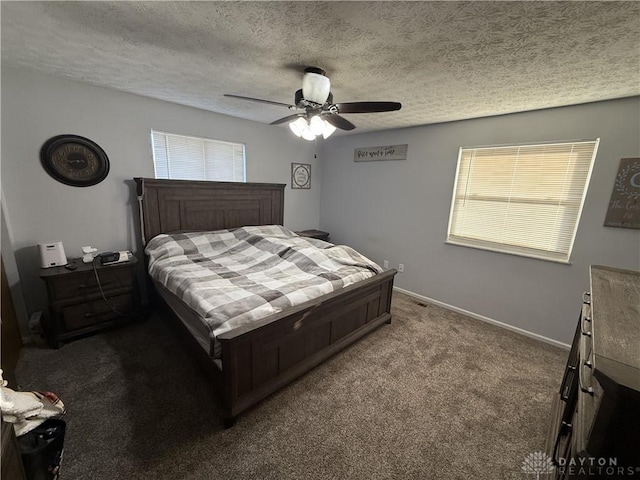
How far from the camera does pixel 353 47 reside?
1.52 meters

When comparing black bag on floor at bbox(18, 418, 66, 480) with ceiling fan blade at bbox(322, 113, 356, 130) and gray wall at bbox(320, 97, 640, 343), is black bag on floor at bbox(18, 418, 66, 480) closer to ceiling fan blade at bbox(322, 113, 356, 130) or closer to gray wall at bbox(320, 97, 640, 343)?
ceiling fan blade at bbox(322, 113, 356, 130)

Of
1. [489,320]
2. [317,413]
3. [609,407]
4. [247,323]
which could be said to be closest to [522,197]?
[489,320]

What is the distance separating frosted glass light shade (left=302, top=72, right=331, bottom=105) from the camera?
170cm

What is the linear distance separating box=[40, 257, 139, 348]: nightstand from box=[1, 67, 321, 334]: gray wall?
1.15 feet

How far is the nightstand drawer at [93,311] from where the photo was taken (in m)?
2.25

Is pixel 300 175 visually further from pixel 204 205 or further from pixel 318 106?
pixel 318 106

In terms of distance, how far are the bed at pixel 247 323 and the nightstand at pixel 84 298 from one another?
12.9 inches

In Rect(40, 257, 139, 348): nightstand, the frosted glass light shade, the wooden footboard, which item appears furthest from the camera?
Rect(40, 257, 139, 348): nightstand

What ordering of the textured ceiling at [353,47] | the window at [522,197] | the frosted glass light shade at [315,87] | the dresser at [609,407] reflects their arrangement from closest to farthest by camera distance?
the dresser at [609,407], the textured ceiling at [353,47], the frosted glass light shade at [315,87], the window at [522,197]

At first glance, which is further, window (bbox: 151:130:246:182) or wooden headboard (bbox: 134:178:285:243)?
window (bbox: 151:130:246:182)

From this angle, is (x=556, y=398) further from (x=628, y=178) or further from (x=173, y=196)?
A: (x=173, y=196)

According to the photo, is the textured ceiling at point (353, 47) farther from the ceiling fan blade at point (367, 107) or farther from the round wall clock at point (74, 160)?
the round wall clock at point (74, 160)

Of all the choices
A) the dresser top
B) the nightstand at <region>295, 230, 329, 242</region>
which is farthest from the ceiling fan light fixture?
the nightstand at <region>295, 230, 329, 242</region>

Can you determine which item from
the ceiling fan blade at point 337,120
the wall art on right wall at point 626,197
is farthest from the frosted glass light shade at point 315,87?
the wall art on right wall at point 626,197
